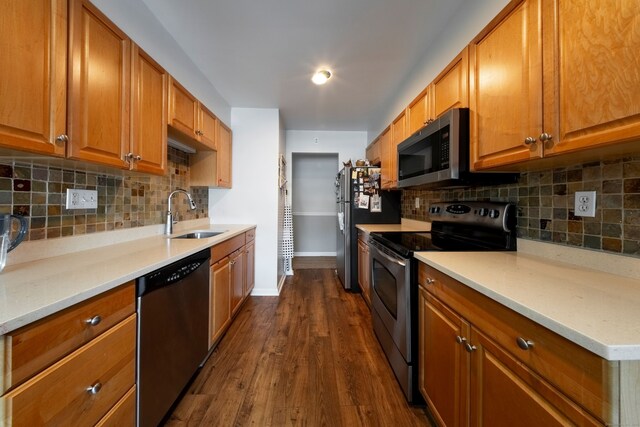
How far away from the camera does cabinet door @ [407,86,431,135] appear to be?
183cm

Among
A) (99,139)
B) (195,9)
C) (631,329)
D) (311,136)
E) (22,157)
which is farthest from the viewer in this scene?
(311,136)

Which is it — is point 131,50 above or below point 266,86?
below

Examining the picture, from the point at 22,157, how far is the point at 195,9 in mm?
1266

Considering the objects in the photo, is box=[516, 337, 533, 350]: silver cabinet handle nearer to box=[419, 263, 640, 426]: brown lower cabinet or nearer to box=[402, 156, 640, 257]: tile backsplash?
box=[419, 263, 640, 426]: brown lower cabinet

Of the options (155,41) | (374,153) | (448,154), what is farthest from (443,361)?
(374,153)

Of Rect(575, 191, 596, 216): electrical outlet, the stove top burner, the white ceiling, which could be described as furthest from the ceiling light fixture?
Rect(575, 191, 596, 216): electrical outlet

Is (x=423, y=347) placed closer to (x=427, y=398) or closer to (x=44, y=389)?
(x=427, y=398)

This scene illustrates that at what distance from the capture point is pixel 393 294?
62.8 inches

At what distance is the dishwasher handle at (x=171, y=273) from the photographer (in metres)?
1.06

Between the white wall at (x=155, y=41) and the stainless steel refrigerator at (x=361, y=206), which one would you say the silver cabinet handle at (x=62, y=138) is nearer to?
the white wall at (x=155, y=41)

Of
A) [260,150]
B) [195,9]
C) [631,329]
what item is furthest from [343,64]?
[631,329]

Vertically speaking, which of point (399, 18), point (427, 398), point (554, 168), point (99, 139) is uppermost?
point (399, 18)

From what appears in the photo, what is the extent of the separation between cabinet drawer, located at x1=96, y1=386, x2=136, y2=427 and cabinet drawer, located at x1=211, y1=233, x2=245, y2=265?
88 centimetres

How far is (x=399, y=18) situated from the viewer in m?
1.64
